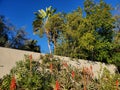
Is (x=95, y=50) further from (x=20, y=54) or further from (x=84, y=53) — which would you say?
(x=20, y=54)

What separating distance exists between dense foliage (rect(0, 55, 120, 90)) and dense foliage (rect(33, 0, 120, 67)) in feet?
9.00

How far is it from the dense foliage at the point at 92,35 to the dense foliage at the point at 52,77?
108 inches

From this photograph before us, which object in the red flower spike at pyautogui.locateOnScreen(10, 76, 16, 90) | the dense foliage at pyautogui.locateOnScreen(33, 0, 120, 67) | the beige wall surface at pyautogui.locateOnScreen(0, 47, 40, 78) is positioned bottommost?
the red flower spike at pyautogui.locateOnScreen(10, 76, 16, 90)

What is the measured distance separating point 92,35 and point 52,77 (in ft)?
22.2

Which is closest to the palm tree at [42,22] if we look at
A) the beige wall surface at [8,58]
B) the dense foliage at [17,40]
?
the dense foliage at [17,40]

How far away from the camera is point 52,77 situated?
14.2 metres

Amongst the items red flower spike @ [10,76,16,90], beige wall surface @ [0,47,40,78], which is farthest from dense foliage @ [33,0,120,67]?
red flower spike @ [10,76,16,90]

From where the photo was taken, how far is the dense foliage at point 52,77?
12.4 metres

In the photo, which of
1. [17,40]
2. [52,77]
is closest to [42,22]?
[17,40]

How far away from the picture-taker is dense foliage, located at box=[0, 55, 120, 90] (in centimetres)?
1243

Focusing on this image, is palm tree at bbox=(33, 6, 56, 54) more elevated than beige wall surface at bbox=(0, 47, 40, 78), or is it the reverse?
palm tree at bbox=(33, 6, 56, 54)

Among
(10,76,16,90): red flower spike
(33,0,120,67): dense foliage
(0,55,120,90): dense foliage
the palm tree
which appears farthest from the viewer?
the palm tree

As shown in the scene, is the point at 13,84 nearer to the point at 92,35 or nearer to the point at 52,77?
the point at 52,77

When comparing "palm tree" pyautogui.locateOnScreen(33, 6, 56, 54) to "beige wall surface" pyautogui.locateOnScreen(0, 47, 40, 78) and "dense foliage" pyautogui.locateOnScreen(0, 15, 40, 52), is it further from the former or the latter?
"beige wall surface" pyautogui.locateOnScreen(0, 47, 40, 78)
